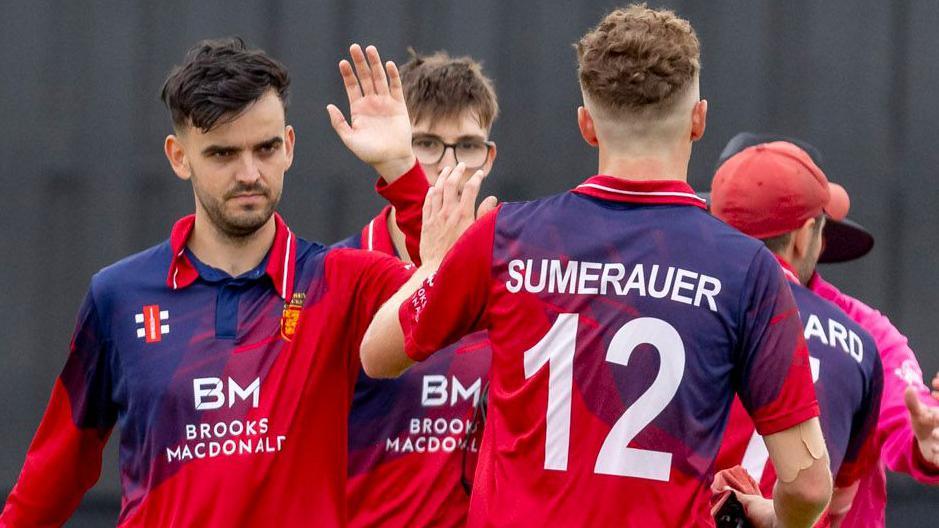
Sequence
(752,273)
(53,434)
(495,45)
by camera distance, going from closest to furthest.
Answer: (752,273)
(53,434)
(495,45)

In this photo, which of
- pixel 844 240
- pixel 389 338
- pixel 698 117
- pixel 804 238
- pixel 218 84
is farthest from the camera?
pixel 844 240

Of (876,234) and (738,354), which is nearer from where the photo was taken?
(738,354)

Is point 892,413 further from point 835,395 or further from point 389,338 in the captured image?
point 389,338

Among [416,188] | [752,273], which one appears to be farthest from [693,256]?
[416,188]

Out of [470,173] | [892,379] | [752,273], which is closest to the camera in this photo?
[752,273]

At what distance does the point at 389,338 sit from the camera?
2.46 meters

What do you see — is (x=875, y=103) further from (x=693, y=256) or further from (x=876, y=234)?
(x=693, y=256)

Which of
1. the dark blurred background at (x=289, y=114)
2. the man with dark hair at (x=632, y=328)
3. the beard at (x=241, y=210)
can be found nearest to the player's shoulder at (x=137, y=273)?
the beard at (x=241, y=210)

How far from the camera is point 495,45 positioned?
188 inches

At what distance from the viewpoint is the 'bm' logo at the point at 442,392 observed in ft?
10.2

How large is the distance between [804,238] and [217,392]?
1.19m

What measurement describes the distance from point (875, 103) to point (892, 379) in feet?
6.45

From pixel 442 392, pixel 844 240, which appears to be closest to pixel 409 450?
pixel 442 392

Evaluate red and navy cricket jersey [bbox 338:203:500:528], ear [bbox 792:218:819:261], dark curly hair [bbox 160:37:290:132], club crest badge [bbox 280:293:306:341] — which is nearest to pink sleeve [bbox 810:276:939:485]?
ear [bbox 792:218:819:261]
